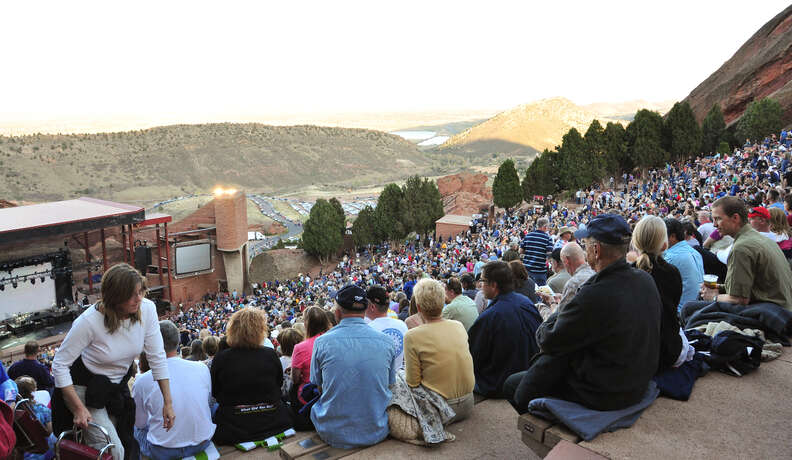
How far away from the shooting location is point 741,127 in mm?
42656

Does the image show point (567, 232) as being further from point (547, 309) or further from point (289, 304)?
point (289, 304)

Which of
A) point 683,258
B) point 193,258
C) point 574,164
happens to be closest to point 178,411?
point 683,258

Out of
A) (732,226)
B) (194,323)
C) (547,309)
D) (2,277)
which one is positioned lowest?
(194,323)

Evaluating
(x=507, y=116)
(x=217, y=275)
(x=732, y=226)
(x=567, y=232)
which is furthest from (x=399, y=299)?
(x=507, y=116)

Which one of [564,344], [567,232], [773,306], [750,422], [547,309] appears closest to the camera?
[564,344]

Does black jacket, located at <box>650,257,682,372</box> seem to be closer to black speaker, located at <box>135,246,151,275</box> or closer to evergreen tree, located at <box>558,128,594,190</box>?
black speaker, located at <box>135,246,151,275</box>

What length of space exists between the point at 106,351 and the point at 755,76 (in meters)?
56.6

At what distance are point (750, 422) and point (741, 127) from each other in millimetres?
46534

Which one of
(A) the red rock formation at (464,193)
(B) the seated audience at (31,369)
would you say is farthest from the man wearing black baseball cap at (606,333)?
(A) the red rock formation at (464,193)

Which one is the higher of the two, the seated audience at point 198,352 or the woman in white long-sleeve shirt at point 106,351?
the woman in white long-sleeve shirt at point 106,351

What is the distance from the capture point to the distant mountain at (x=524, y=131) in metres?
165

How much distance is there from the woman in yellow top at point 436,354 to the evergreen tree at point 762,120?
4303 cm

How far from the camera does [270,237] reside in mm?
59562

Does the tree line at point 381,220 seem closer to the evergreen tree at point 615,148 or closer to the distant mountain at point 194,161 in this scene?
the evergreen tree at point 615,148
